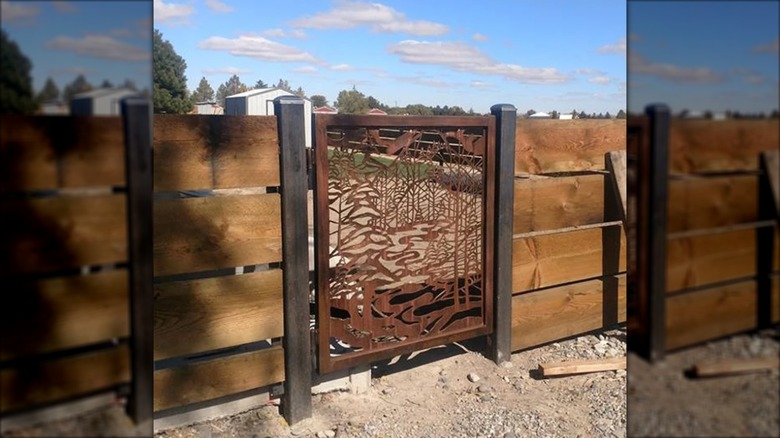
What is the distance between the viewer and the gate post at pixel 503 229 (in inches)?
163

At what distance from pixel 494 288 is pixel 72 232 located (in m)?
3.98

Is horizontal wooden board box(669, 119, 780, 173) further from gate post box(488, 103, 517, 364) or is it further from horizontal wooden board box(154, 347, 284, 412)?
gate post box(488, 103, 517, 364)

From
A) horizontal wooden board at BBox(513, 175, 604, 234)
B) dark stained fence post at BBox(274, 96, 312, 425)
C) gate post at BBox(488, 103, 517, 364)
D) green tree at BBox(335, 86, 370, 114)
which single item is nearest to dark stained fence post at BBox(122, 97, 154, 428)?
dark stained fence post at BBox(274, 96, 312, 425)

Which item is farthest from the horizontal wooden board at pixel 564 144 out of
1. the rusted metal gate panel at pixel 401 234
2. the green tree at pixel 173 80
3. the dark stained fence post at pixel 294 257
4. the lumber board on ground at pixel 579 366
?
the green tree at pixel 173 80

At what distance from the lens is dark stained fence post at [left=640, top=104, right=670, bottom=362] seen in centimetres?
52

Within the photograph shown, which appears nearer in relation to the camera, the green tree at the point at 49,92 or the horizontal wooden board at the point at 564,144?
the green tree at the point at 49,92

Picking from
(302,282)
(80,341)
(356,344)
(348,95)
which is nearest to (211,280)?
(302,282)

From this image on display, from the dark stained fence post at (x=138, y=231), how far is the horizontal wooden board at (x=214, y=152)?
2585 millimetres

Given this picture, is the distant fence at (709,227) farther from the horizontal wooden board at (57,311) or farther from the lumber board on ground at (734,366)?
the horizontal wooden board at (57,311)

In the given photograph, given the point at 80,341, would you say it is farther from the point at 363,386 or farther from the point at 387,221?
the point at 363,386

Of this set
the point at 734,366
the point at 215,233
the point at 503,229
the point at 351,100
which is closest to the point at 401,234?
the point at 503,229

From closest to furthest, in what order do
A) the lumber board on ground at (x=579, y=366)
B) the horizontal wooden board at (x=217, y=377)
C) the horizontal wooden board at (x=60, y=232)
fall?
the horizontal wooden board at (x=60, y=232), the horizontal wooden board at (x=217, y=377), the lumber board on ground at (x=579, y=366)

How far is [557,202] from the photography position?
176 inches

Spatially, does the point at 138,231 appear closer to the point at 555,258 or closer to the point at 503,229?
the point at 503,229
